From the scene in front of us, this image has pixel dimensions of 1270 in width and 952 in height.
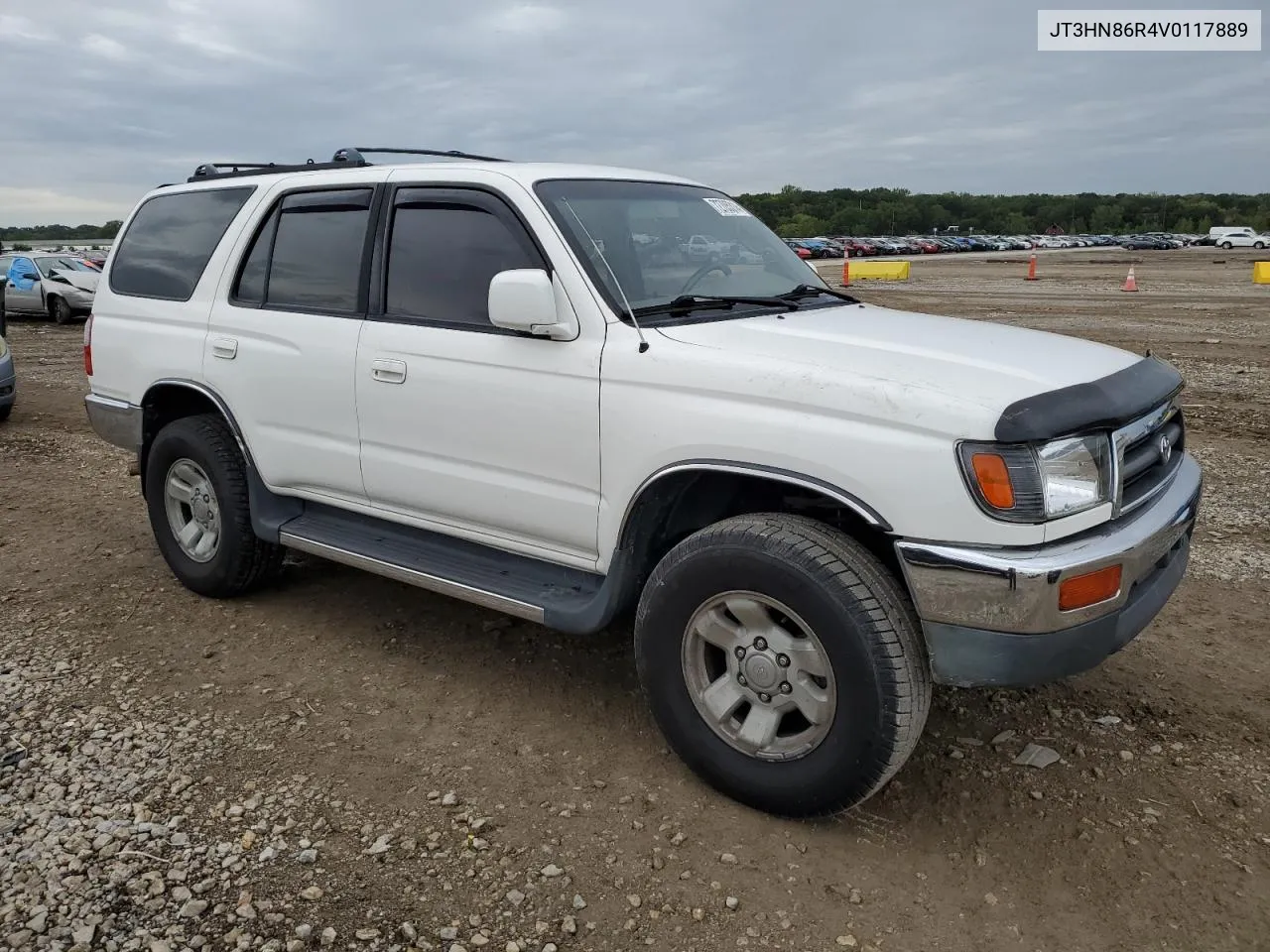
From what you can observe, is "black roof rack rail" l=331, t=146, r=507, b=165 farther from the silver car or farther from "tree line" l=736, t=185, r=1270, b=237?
"tree line" l=736, t=185, r=1270, b=237

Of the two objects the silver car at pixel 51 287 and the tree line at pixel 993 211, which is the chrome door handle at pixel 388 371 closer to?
the silver car at pixel 51 287

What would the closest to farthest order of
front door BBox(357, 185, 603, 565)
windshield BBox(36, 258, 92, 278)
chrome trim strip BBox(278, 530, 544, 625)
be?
front door BBox(357, 185, 603, 565) → chrome trim strip BBox(278, 530, 544, 625) → windshield BBox(36, 258, 92, 278)

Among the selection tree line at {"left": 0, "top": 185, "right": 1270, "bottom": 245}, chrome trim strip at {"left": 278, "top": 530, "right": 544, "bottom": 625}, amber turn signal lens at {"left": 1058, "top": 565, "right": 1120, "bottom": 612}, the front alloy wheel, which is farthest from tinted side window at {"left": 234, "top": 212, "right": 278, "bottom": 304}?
tree line at {"left": 0, "top": 185, "right": 1270, "bottom": 245}

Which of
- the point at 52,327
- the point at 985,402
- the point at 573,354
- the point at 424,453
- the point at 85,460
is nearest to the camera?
the point at 985,402

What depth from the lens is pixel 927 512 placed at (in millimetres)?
2666

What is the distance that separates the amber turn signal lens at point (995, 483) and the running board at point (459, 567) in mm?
1253

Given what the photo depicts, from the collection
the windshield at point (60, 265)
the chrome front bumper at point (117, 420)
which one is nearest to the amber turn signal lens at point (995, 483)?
the chrome front bumper at point (117, 420)

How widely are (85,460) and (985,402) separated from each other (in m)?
7.84

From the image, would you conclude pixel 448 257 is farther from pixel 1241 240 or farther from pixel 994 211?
pixel 994 211

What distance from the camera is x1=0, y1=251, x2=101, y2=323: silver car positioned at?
61.9 ft

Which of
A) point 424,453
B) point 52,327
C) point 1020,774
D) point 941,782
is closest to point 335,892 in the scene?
point 424,453

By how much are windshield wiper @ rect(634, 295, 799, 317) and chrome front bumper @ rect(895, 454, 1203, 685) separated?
1211 millimetres

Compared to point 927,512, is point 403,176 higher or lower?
higher

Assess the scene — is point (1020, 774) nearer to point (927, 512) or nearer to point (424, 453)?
point (927, 512)
